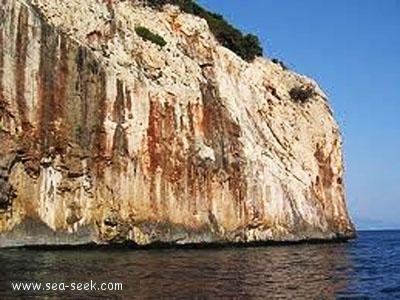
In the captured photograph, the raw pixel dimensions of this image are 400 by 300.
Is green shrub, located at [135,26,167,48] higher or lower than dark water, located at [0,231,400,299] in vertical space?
higher

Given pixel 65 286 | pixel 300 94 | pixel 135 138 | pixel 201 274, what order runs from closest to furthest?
pixel 65 286 → pixel 201 274 → pixel 135 138 → pixel 300 94

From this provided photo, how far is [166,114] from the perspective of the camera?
47.1m

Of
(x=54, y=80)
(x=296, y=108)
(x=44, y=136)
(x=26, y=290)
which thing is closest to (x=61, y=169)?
(x=44, y=136)

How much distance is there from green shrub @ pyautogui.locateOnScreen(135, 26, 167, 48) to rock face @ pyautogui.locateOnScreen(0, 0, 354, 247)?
81 cm

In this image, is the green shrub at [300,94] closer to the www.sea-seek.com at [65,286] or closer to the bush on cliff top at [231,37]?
the bush on cliff top at [231,37]

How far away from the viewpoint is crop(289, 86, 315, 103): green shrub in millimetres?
66062

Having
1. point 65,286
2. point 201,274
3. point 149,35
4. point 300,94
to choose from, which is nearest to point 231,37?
point 300,94

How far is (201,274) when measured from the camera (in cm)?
2855

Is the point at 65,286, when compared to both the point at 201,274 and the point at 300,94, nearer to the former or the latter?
the point at 201,274

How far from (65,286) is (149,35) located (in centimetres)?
3073

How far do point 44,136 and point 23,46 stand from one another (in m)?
5.31

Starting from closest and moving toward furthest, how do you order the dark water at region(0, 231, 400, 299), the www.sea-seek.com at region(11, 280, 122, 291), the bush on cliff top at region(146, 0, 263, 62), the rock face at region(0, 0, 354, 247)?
the www.sea-seek.com at region(11, 280, 122, 291) < the dark water at region(0, 231, 400, 299) < the rock face at region(0, 0, 354, 247) < the bush on cliff top at region(146, 0, 263, 62)

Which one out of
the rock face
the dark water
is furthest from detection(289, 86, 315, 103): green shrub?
the dark water

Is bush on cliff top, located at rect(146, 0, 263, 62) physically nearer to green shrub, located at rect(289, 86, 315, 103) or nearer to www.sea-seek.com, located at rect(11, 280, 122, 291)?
green shrub, located at rect(289, 86, 315, 103)
